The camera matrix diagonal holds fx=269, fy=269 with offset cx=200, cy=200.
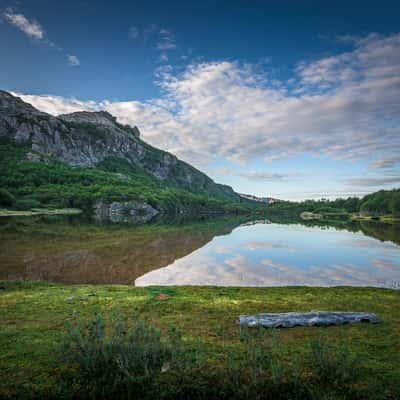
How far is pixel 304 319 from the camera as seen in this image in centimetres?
945

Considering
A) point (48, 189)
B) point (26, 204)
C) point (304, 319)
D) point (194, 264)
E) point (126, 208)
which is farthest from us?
point (126, 208)

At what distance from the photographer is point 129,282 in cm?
2081

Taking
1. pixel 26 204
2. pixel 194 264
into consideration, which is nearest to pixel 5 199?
pixel 26 204

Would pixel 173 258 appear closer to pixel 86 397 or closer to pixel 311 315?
pixel 311 315

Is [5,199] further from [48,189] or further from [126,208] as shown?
[126,208]

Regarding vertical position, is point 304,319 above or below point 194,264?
above

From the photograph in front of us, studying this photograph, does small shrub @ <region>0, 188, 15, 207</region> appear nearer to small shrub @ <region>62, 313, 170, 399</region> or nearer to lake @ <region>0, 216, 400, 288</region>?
Answer: lake @ <region>0, 216, 400, 288</region>

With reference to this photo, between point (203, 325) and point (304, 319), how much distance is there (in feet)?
11.6

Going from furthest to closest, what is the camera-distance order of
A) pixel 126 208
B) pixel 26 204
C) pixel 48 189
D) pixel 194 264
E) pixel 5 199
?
pixel 126 208 → pixel 48 189 → pixel 26 204 → pixel 5 199 → pixel 194 264

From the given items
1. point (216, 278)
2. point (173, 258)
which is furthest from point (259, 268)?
point (173, 258)

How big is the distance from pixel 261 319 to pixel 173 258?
2194 cm

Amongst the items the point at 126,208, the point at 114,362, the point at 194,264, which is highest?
the point at 126,208

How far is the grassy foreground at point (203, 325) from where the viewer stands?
5.95 meters

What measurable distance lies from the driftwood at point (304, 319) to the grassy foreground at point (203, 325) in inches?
12.0
